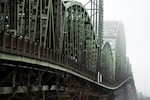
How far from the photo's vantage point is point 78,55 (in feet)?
238

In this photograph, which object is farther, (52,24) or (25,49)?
(52,24)

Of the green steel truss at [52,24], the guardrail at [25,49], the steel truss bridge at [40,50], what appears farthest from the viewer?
the green steel truss at [52,24]

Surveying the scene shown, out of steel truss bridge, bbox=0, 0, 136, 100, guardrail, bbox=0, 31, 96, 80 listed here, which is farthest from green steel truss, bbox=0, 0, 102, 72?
guardrail, bbox=0, 31, 96, 80

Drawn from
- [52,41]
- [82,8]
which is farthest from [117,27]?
[52,41]

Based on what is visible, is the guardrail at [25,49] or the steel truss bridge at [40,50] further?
the steel truss bridge at [40,50]

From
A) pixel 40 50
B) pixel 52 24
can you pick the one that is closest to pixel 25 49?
pixel 40 50

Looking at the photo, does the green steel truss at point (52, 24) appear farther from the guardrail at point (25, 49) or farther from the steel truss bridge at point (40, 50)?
the guardrail at point (25, 49)

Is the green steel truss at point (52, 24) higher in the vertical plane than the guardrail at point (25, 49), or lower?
higher

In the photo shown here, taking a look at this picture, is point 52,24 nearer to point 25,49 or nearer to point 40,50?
point 40,50

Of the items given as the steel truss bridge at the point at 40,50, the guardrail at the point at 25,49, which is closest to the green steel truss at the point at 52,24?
the steel truss bridge at the point at 40,50

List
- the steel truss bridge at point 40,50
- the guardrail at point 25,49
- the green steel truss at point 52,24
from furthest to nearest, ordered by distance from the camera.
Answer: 1. the green steel truss at point 52,24
2. the steel truss bridge at point 40,50
3. the guardrail at point 25,49

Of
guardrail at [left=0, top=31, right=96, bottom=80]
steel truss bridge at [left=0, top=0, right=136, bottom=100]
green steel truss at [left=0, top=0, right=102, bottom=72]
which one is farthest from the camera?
green steel truss at [left=0, top=0, right=102, bottom=72]

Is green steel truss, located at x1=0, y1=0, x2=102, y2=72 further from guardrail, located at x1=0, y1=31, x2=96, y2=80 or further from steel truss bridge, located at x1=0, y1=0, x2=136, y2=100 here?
guardrail, located at x1=0, y1=31, x2=96, y2=80

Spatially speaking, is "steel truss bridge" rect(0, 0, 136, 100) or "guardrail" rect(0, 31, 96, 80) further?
"steel truss bridge" rect(0, 0, 136, 100)
